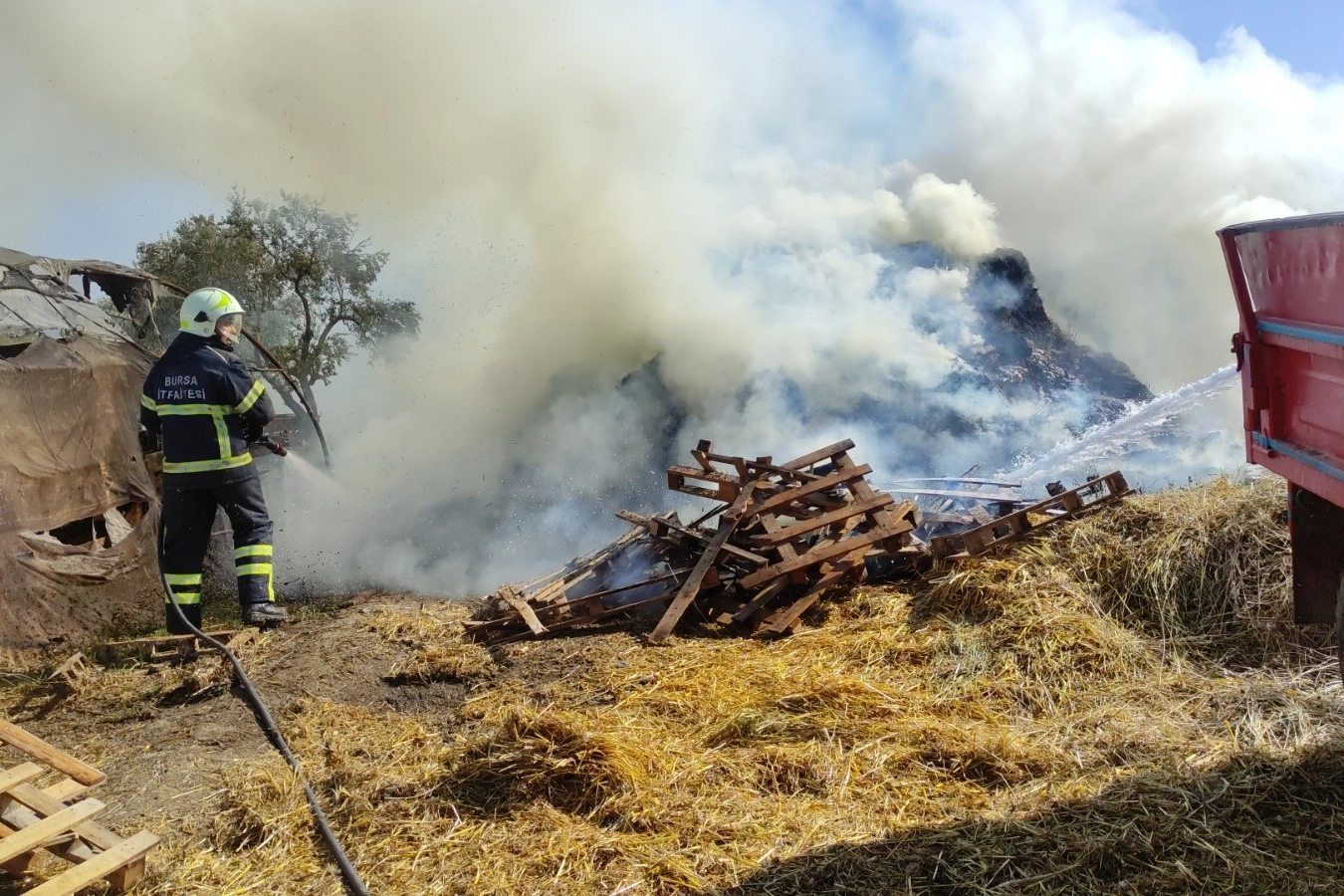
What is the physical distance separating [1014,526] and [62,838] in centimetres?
559

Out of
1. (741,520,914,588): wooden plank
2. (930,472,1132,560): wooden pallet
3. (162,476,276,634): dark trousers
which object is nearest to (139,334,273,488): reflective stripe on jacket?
(162,476,276,634): dark trousers

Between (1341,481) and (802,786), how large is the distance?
7.65 feet

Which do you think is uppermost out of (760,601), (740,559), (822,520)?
(822,520)

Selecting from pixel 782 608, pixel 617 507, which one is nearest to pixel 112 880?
pixel 782 608

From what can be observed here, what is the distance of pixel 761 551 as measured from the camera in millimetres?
6680

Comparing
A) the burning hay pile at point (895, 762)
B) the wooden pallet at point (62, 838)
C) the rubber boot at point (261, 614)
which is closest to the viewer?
the wooden pallet at point (62, 838)

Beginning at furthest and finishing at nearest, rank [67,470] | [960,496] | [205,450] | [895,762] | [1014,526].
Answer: [960,496] → [67,470] → [205,450] → [1014,526] → [895,762]

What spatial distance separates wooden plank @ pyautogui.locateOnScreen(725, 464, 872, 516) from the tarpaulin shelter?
4834 mm

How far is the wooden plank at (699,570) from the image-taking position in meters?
5.97

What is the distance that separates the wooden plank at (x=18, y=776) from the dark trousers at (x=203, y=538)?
8.87ft

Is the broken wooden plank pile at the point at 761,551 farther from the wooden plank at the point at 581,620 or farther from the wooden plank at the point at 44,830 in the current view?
the wooden plank at the point at 44,830

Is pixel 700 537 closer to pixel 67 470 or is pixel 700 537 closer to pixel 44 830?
pixel 44 830

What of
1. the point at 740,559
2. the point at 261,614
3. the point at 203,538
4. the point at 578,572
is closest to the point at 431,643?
the point at 261,614

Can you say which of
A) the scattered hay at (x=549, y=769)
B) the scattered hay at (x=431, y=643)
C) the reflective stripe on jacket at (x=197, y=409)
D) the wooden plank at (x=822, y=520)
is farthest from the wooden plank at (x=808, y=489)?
the reflective stripe on jacket at (x=197, y=409)
